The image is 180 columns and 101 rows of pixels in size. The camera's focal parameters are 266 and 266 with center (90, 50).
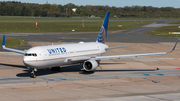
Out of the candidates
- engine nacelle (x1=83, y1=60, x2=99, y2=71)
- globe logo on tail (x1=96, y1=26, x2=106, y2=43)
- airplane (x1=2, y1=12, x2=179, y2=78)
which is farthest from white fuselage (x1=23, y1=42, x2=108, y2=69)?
globe logo on tail (x1=96, y1=26, x2=106, y2=43)

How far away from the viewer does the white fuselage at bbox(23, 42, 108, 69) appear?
3371 centimetres

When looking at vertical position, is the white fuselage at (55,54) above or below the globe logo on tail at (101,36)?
below

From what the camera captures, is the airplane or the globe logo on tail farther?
the globe logo on tail

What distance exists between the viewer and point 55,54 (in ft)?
118

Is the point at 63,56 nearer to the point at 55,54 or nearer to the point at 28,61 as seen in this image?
the point at 55,54

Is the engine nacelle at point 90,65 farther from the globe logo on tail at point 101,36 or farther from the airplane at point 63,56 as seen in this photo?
the globe logo on tail at point 101,36

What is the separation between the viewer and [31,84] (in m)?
31.5

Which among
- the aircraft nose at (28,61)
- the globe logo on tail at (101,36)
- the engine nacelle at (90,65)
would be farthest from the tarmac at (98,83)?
the globe logo on tail at (101,36)

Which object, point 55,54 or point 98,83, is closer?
point 98,83

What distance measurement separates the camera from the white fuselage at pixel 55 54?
3371cm

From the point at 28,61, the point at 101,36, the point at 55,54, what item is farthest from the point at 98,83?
the point at 101,36

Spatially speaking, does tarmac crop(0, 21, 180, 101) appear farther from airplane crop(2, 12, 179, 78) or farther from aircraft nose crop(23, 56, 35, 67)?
aircraft nose crop(23, 56, 35, 67)

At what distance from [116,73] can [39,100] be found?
55.5ft

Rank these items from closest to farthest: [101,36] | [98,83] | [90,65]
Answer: [98,83] < [90,65] < [101,36]
